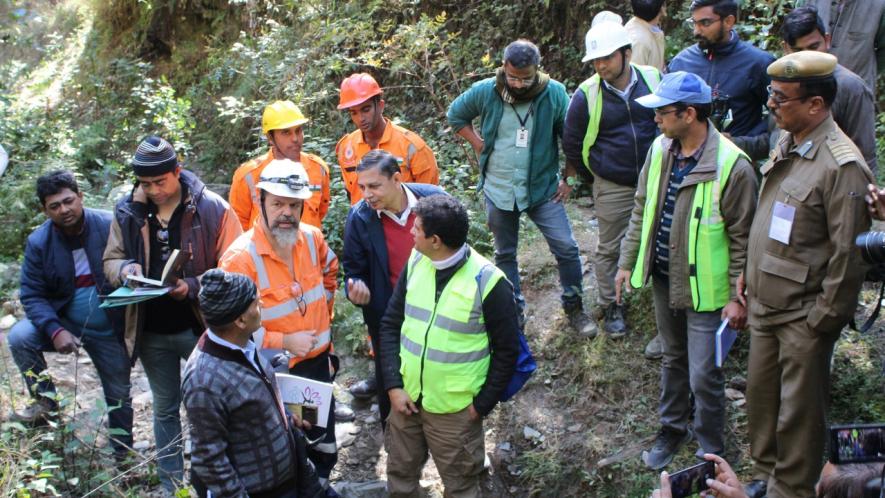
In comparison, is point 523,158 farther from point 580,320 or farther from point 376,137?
point 580,320

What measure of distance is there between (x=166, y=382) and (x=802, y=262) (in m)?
3.59

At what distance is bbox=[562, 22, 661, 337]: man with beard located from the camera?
15.8 feet

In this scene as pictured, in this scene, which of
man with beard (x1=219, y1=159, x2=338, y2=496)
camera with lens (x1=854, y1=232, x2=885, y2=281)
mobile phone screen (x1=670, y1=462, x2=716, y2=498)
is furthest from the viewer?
man with beard (x1=219, y1=159, x2=338, y2=496)

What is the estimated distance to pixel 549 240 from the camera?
5.40 m

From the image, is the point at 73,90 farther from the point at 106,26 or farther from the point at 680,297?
the point at 680,297

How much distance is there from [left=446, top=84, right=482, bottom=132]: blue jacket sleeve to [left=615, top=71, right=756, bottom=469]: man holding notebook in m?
1.56

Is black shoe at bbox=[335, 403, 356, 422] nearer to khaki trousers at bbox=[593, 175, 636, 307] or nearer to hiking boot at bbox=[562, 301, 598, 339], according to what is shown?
hiking boot at bbox=[562, 301, 598, 339]

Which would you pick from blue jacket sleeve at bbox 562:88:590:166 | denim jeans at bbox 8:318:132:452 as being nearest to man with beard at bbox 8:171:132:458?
denim jeans at bbox 8:318:132:452

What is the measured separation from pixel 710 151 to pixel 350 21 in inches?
266

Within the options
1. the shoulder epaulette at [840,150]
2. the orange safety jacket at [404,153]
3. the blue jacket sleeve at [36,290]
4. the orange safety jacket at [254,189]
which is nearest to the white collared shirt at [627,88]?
the orange safety jacket at [404,153]

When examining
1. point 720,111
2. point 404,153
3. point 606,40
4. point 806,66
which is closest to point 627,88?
point 606,40

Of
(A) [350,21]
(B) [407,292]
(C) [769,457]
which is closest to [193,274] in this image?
(B) [407,292]

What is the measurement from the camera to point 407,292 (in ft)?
12.4

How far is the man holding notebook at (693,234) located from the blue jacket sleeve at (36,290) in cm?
356
